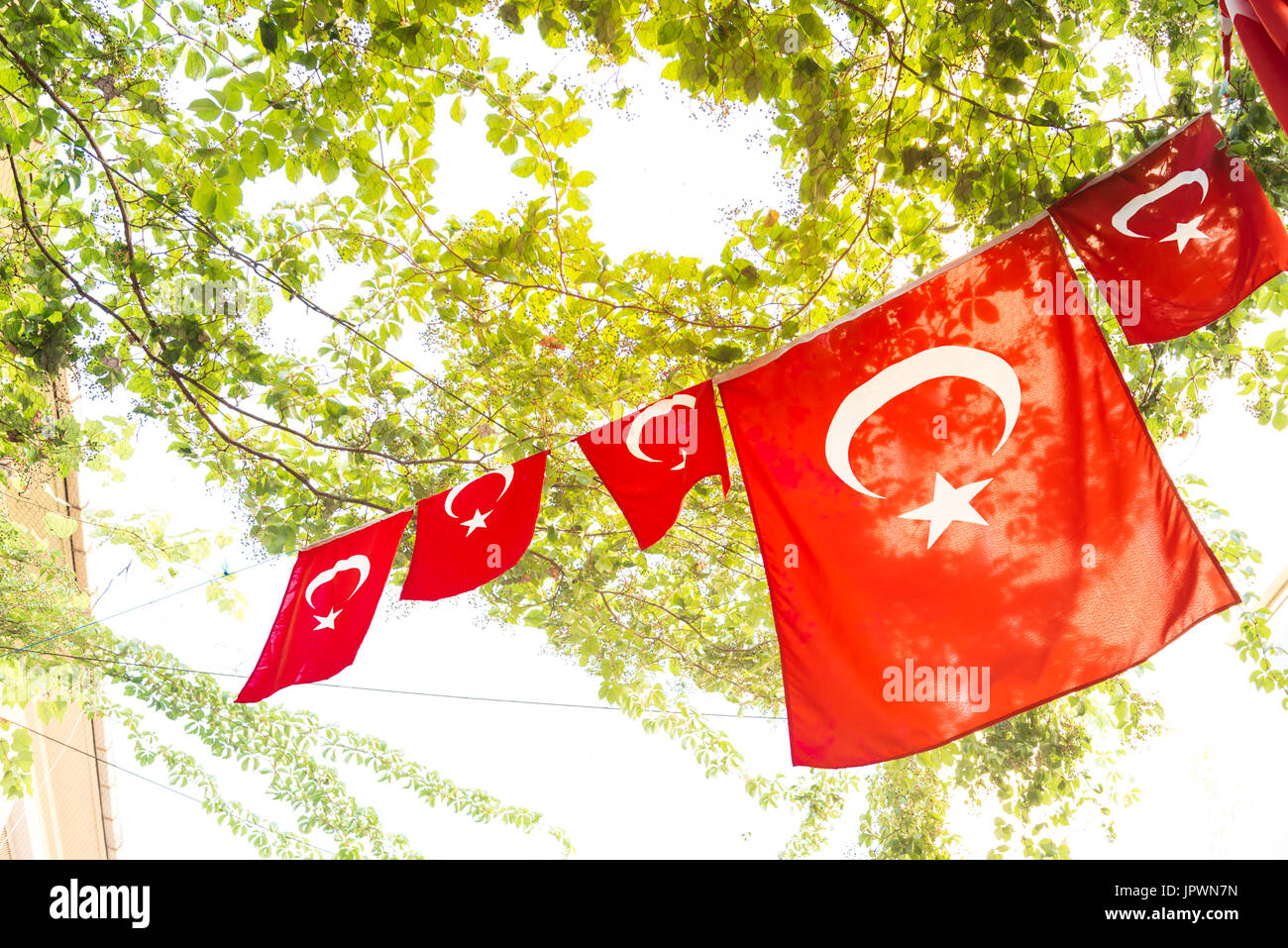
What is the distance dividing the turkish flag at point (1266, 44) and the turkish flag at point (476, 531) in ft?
6.66

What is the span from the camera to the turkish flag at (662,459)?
2.21m

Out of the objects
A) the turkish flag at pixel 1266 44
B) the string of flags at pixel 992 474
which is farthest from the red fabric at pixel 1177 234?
the turkish flag at pixel 1266 44

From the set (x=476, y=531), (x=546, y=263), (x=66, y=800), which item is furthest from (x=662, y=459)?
(x=66, y=800)

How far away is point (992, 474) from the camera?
176 cm

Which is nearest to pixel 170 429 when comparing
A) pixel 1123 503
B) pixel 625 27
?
pixel 625 27

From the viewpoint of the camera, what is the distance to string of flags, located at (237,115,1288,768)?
1.62 meters

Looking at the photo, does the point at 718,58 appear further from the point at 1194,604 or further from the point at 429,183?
the point at 1194,604

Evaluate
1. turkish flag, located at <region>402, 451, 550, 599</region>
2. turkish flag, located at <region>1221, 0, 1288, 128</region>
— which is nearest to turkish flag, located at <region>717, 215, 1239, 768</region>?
turkish flag, located at <region>1221, 0, 1288, 128</region>

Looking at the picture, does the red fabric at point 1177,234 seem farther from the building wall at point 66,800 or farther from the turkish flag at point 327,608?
the building wall at point 66,800

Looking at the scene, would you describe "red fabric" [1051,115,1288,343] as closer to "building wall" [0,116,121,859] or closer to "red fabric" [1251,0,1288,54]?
"red fabric" [1251,0,1288,54]

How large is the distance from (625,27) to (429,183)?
41.1 inches

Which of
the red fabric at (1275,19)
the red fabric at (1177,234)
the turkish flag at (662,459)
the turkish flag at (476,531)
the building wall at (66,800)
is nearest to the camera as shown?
the red fabric at (1275,19)

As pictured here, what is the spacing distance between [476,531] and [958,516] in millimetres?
1590

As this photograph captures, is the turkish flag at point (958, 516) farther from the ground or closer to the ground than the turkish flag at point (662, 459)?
closer to the ground
